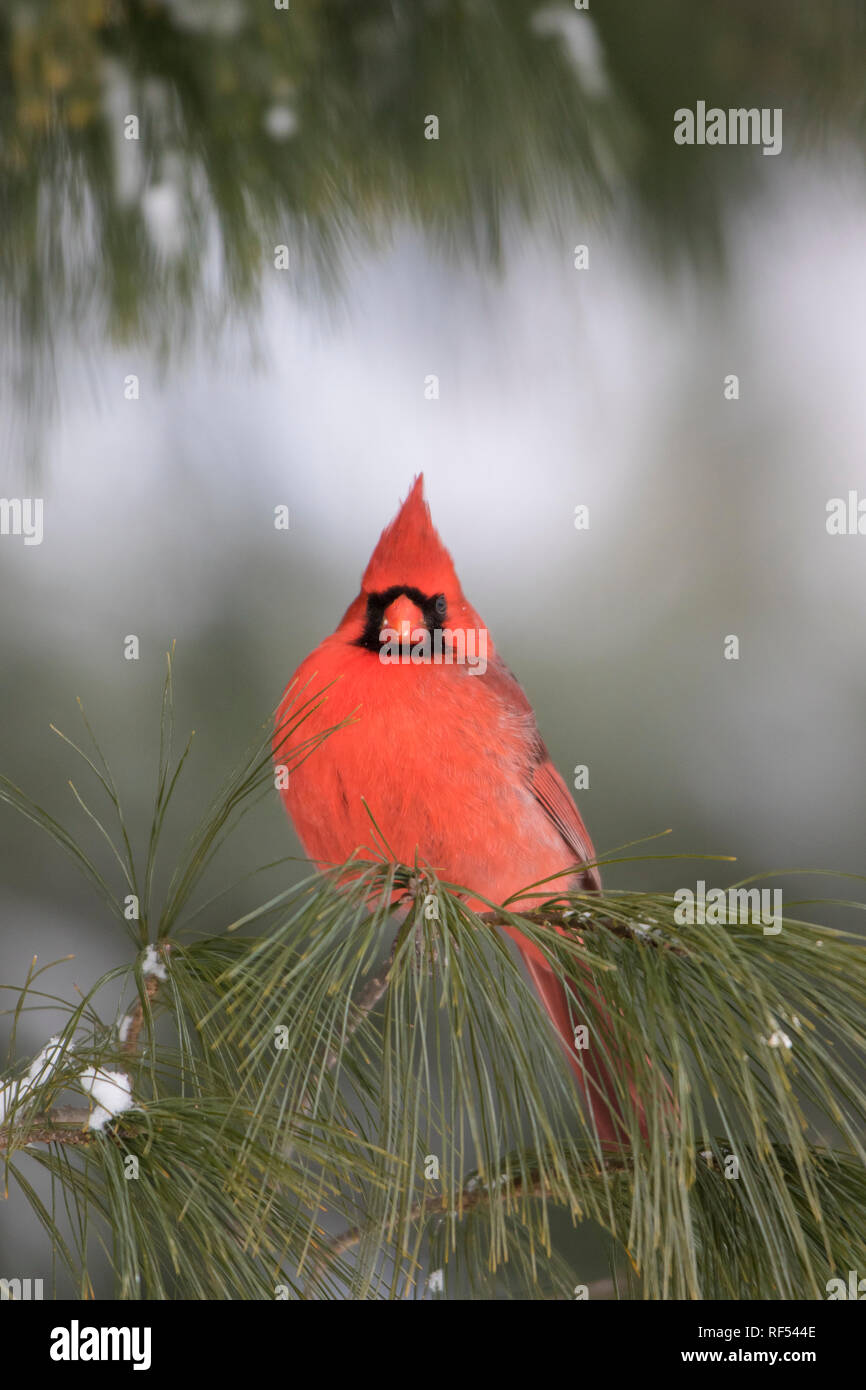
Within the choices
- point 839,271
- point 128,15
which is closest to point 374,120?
point 128,15

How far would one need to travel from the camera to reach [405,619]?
1.37m

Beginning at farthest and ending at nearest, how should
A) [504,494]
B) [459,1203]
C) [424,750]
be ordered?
1. [504,494]
2. [424,750]
3. [459,1203]

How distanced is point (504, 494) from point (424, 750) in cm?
54

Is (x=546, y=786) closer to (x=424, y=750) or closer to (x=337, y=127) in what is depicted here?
(x=424, y=750)

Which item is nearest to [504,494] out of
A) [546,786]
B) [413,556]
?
[413,556]

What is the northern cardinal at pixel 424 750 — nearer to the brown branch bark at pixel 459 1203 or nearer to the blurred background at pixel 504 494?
the blurred background at pixel 504 494

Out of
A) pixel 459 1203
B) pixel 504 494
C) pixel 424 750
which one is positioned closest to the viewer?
pixel 459 1203

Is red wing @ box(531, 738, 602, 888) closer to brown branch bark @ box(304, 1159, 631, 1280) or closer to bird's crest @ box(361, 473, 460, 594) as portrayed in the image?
bird's crest @ box(361, 473, 460, 594)

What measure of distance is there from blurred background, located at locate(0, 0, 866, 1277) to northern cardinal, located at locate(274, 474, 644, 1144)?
0.76ft

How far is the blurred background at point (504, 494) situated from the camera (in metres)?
1.63

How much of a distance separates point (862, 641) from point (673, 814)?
389 mm

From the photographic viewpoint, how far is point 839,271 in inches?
69.4

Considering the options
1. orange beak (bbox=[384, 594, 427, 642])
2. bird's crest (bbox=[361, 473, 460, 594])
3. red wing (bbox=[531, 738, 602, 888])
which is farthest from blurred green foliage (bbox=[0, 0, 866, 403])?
red wing (bbox=[531, 738, 602, 888])
